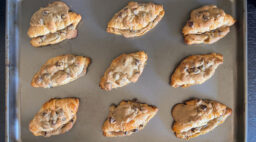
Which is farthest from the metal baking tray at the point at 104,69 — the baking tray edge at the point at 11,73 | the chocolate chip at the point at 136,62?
the chocolate chip at the point at 136,62

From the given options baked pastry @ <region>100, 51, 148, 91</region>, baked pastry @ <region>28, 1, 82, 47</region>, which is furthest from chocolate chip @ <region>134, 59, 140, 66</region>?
baked pastry @ <region>28, 1, 82, 47</region>

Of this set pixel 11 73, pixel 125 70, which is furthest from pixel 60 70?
pixel 125 70

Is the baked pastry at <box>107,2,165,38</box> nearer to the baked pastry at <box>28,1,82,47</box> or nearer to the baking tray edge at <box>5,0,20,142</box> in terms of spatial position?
the baked pastry at <box>28,1,82,47</box>

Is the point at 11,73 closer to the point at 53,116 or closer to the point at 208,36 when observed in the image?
the point at 53,116

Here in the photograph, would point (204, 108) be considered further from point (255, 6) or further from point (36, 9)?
point (36, 9)

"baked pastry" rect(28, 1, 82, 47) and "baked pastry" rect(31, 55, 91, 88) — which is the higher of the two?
"baked pastry" rect(28, 1, 82, 47)

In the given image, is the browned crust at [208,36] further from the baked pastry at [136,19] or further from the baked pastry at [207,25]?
the baked pastry at [136,19]

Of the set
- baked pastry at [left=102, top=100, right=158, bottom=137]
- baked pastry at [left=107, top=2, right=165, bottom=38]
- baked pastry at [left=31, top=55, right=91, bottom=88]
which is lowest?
baked pastry at [left=102, top=100, right=158, bottom=137]
